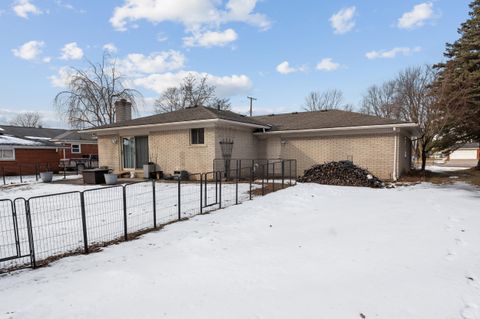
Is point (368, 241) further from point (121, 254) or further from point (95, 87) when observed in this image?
point (95, 87)

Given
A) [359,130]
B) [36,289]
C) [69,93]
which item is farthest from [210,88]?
[36,289]

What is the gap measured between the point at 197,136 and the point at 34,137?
23.3 m

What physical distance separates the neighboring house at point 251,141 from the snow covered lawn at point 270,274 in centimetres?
798

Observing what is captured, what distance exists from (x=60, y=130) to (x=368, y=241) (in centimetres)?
3917

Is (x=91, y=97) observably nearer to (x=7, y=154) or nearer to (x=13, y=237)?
(x=7, y=154)

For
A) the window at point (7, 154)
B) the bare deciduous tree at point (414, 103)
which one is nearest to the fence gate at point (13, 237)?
the window at point (7, 154)

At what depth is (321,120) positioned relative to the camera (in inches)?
643

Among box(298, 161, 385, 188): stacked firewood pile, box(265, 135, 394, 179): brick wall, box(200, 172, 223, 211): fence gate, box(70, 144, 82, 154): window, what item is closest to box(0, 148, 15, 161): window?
box(70, 144, 82, 154): window

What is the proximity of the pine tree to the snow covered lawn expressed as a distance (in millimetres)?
14251

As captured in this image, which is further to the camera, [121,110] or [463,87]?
[121,110]

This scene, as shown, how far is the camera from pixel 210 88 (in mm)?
39594

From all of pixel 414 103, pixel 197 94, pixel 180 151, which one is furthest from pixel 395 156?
pixel 197 94

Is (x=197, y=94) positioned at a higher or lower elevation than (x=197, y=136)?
higher

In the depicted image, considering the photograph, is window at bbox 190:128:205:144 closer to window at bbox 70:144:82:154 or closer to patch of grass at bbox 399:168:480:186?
patch of grass at bbox 399:168:480:186
